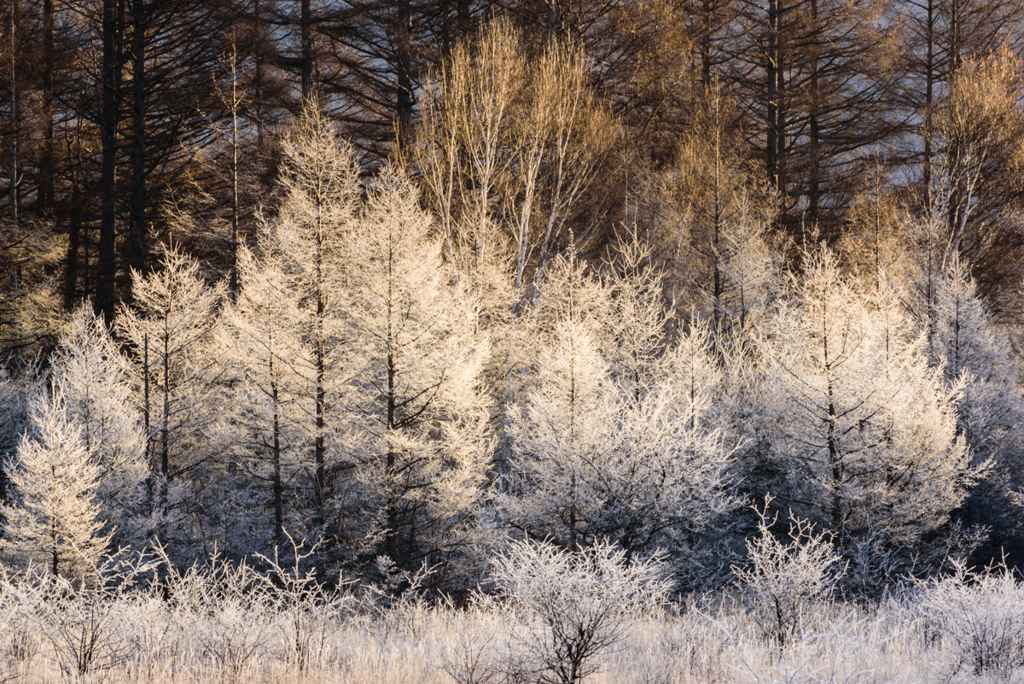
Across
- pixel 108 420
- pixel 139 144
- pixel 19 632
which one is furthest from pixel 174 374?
pixel 19 632

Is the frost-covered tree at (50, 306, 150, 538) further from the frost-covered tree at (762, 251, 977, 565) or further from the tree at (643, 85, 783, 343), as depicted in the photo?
the tree at (643, 85, 783, 343)

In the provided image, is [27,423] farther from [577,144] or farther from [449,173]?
[577,144]

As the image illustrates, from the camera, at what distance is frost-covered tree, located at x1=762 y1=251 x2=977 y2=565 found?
592 inches

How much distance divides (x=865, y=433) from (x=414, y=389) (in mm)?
10056

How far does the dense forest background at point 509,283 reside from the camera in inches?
601

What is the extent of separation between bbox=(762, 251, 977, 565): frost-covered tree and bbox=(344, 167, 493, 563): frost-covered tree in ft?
23.9

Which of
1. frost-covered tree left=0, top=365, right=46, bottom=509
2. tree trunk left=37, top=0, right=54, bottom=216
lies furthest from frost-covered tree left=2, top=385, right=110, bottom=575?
tree trunk left=37, top=0, right=54, bottom=216

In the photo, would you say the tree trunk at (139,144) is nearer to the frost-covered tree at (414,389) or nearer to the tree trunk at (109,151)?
the tree trunk at (109,151)

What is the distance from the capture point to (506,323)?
20.1 m

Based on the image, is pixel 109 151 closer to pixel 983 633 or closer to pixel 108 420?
pixel 108 420

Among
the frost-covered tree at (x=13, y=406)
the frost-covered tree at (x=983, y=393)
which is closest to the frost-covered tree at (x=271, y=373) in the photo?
the frost-covered tree at (x=13, y=406)

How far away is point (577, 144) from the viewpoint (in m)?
19.3

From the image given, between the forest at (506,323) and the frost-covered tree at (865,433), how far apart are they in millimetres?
96

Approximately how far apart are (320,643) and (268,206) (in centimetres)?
1846
